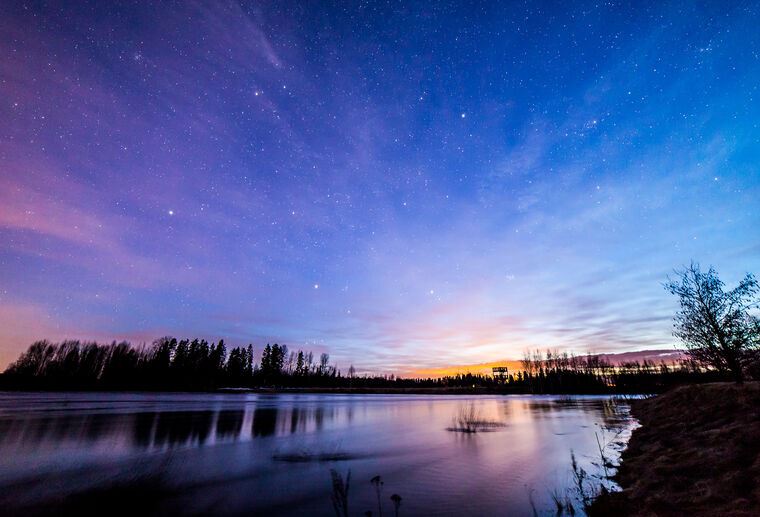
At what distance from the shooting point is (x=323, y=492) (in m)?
12.0

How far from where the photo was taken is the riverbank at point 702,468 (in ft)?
25.8

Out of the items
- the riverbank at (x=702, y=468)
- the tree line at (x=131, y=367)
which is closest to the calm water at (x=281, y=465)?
the riverbank at (x=702, y=468)

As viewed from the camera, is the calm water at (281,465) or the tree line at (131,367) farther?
the tree line at (131,367)

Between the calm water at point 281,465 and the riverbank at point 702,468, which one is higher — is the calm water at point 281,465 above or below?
below

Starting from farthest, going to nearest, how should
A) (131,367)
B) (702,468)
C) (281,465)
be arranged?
(131,367)
(281,465)
(702,468)

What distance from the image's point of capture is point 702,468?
966 centimetres

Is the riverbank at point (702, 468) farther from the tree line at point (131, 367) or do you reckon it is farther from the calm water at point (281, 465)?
the tree line at point (131, 367)

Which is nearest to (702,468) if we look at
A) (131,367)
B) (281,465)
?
(281,465)

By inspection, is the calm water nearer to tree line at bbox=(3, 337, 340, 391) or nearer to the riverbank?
the riverbank

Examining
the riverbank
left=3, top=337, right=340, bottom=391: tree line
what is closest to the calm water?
the riverbank

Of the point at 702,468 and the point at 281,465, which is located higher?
the point at 702,468

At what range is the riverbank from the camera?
786cm

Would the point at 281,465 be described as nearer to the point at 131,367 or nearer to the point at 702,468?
the point at 702,468

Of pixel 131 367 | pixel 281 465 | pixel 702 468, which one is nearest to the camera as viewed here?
pixel 702 468
